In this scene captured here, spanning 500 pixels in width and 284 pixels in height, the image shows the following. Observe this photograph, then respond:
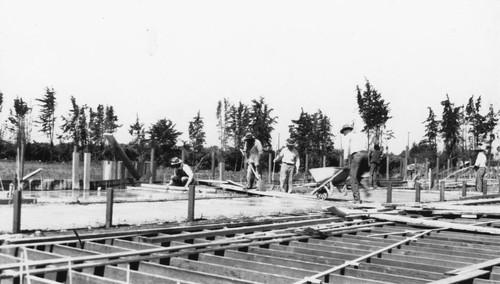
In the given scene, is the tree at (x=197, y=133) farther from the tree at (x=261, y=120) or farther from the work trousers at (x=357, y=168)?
the work trousers at (x=357, y=168)

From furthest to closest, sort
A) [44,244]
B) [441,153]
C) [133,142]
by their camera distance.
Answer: [441,153]
[133,142]
[44,244]

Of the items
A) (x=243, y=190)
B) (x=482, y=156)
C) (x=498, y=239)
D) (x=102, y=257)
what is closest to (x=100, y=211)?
(x=102, y=257)

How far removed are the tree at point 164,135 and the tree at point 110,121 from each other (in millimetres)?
5851

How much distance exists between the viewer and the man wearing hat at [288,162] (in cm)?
1499

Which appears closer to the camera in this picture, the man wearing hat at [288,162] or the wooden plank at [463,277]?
the wooden plank at [463,277]

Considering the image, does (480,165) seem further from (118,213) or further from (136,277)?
(136,277)

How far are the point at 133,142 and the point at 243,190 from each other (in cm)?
2744

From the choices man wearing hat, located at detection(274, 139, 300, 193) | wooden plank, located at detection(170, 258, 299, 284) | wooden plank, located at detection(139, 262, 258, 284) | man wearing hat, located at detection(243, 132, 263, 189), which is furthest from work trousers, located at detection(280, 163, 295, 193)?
wooden plank, located at detection(139, 262, 258, 284)

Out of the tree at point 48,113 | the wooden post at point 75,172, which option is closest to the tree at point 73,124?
the tree at point 48,113

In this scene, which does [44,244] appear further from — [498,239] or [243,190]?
[243,190]

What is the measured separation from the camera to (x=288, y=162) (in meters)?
15.1

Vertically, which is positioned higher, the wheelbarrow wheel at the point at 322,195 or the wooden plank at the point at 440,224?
the wheelbarrow wheel at the point at 322,195

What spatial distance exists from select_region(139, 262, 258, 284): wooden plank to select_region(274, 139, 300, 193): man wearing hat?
418 inches

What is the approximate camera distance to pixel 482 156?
18.9m
